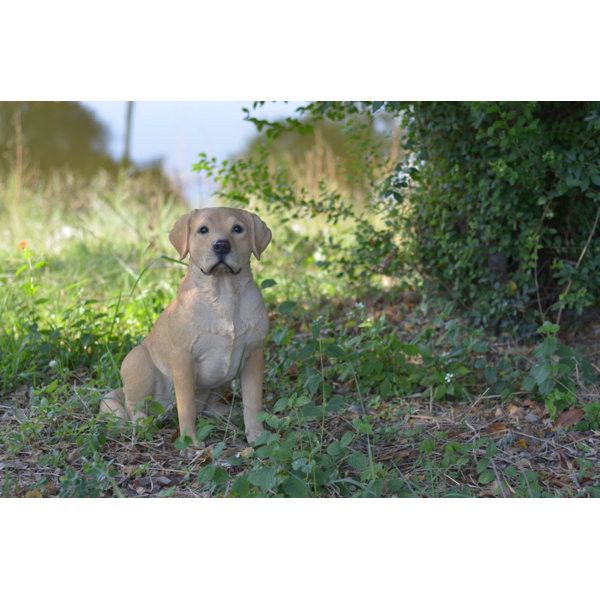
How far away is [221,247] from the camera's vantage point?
2887 millimetres

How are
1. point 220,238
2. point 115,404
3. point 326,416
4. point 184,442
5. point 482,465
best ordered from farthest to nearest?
point 326,416
point 115,404
point 482,465
point 220,238
point 184,442

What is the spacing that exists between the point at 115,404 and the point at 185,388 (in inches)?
24.5

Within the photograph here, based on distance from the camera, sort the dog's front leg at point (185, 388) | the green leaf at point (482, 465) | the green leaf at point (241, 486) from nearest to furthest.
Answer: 1. the green leaf at point (241, 486)
2. the green leaf at point (482, 465)
3. the dog's front leg at point (185, 388)

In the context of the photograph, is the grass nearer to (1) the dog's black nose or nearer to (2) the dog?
(2) the dog

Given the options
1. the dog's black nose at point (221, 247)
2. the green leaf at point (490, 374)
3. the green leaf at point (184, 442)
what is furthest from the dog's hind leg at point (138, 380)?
the green leaf at point (490, 374)

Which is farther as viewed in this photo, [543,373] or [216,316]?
[543,373]

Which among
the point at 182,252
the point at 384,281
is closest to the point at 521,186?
the point at 384,281

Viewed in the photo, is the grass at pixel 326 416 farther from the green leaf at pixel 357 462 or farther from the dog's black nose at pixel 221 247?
the dog's black nose at pixel 221 247

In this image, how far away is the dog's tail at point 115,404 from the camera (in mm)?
3439

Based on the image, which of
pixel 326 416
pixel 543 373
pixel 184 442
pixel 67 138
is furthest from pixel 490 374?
pixel 67 138

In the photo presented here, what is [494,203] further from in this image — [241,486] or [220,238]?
[241,486]

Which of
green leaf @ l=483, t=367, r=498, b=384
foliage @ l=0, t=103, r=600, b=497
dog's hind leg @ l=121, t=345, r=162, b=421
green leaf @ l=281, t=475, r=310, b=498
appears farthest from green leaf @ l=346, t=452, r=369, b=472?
green leaf @ l=483, t=367, r=498, b=384

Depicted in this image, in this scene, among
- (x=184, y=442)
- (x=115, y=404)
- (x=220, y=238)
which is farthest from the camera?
(x=115, y=404)

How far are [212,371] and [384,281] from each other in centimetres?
310
